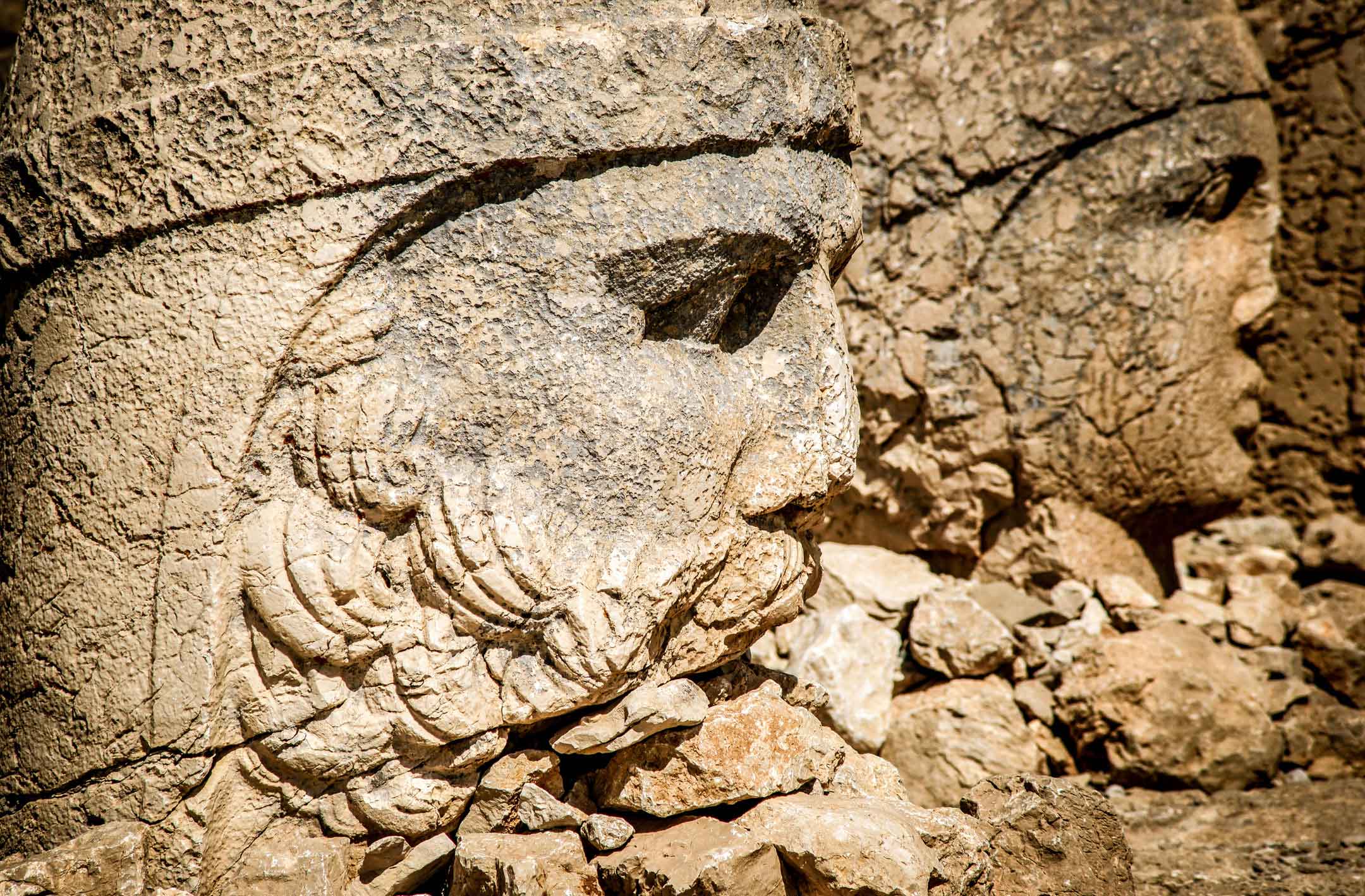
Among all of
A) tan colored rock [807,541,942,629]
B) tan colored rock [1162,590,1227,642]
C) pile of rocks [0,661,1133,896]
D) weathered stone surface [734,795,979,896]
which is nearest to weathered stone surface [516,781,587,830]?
pile of rocks [0,661,1133,896]

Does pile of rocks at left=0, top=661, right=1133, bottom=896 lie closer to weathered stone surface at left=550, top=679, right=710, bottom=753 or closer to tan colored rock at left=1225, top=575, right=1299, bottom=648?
weathered stone surface at left=550, top=679, right=710, bottom=753

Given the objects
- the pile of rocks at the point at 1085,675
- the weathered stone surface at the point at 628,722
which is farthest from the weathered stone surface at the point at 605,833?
the pile of rocks at the point at 1085,675

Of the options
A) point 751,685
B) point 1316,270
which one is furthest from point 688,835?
point 1316,270

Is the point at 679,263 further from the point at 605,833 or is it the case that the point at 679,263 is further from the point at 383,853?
the point at 383,853

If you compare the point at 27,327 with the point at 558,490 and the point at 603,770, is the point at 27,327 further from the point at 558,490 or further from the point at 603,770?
the point at 603,770

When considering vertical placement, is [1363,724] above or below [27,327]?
below

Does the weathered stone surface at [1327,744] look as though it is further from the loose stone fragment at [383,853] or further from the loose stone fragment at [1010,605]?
the loose stone fragment at [383,853]

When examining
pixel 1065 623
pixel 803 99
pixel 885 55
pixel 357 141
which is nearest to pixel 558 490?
pixel 357 141
